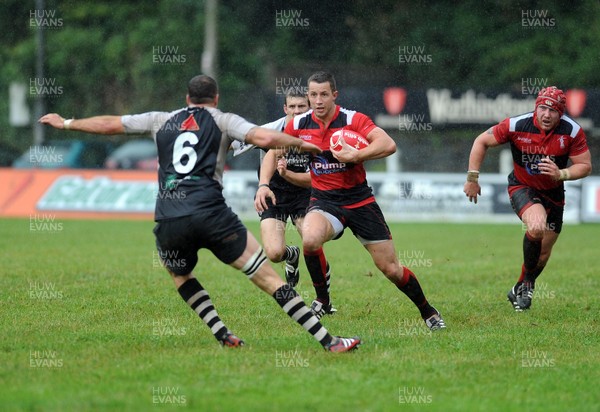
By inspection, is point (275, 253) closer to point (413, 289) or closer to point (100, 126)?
point (413, 289)

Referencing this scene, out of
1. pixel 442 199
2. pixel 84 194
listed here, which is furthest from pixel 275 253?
pixel 84 194

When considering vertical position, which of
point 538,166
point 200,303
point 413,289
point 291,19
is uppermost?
point 291,19

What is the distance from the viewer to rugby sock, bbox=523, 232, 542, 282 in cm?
1052

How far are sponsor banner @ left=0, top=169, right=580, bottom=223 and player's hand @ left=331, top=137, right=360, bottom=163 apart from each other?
15521 millimetres

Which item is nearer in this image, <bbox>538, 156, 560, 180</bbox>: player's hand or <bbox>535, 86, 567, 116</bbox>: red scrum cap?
<bbox>538, 156, 560, 180</bbox>: player's hand

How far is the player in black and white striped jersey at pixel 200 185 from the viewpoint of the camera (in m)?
7.48

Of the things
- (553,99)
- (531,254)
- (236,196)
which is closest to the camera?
(553,99)

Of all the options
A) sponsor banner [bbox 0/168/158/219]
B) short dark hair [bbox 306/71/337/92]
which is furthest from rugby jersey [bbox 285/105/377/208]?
sponsor banner [bbox 0/168/158/219]

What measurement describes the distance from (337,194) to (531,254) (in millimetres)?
2710

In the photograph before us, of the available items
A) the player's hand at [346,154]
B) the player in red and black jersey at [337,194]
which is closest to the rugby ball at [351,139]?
the player in red and black jersey at [337,194]

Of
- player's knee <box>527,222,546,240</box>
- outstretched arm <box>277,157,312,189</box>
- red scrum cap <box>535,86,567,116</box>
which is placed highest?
red scrum cap <box>535,86,567,116</box>

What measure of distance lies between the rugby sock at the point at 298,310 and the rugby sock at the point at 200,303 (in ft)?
2.07

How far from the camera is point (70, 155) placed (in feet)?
99.7

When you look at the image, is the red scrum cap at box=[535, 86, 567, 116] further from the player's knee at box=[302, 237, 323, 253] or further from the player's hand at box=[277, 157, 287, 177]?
the player's knee at box=[302, 237, 323, 253]
